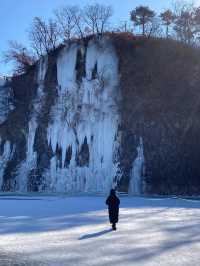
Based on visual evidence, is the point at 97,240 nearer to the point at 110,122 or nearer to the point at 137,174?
the point at 137,174

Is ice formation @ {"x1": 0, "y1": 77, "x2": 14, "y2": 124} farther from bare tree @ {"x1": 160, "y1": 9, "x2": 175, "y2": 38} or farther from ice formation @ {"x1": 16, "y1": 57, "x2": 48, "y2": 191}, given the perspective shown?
bare tree @ {"x1": 160, "y1": 9, "x2": 175, "y2": 38}

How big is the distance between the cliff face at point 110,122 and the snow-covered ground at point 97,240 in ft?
53.7

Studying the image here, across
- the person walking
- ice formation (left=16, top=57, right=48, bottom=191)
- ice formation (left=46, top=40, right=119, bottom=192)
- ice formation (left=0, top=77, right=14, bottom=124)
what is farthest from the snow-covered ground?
ice formation (left=0, top=77, right=14, bottom=124)

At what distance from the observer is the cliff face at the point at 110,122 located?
33.6 metres

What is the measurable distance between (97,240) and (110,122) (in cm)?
2480

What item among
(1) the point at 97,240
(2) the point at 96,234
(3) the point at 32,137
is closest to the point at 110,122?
(3) the point at 32,137

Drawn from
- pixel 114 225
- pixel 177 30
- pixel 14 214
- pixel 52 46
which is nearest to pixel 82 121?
pixel 52 46

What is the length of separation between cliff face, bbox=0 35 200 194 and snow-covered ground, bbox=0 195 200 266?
1636 centimetres

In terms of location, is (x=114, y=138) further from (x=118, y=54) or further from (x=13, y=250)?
(x=13, y=250)

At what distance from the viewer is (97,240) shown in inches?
456

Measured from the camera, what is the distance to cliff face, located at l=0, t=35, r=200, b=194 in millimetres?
33594

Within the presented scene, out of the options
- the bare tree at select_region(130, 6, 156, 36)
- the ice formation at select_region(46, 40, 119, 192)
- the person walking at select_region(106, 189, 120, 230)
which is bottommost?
the person walking at select_region(106, 189, 120, 230)

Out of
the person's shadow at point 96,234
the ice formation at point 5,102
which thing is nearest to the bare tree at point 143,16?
the ice formation at point 5,102

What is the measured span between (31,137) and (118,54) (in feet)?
33.8
